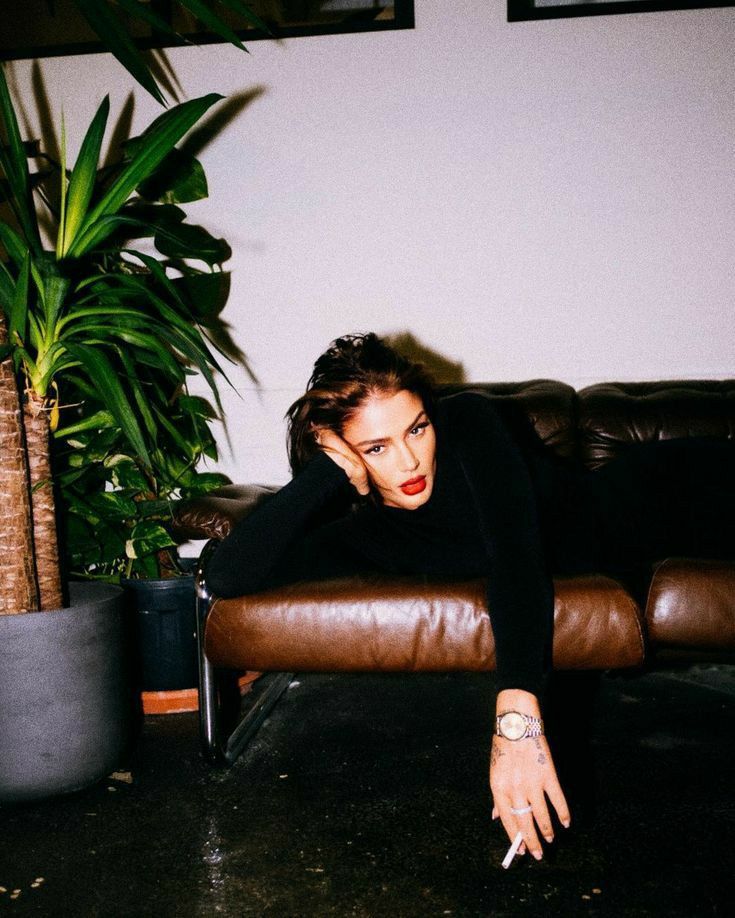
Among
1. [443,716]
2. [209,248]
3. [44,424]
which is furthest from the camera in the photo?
[209,248]

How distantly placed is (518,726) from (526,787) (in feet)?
0.26

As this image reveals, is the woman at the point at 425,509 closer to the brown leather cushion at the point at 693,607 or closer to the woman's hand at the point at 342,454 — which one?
the woman's hand at the point at 342,454

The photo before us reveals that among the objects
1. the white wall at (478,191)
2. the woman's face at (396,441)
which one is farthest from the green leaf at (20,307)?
the white wall at (478,191)

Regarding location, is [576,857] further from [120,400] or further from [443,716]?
[120,400]

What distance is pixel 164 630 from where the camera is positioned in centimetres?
192

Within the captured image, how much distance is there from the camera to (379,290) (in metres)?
2.65

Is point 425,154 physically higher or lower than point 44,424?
higher

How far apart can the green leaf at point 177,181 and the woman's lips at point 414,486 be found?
4.24 ft

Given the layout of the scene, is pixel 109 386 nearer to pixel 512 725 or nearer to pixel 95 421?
pixel 95 421

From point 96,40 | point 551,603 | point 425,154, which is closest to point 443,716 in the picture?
point 551,603

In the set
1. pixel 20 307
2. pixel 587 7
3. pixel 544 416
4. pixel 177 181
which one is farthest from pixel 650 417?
pixel 20 307

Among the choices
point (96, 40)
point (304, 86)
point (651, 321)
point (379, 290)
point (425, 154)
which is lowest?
point (651, 321)

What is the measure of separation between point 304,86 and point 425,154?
0.55m

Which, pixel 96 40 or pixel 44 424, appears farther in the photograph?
pixel 96 40
